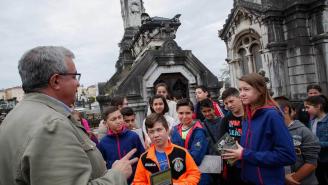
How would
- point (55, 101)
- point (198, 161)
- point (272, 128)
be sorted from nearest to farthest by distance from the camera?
1. point (55, 101)
2. point (272, 128)
3. point (198, 161)

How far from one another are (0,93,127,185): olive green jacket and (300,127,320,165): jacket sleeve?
279 cm

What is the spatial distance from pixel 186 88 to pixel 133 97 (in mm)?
2123

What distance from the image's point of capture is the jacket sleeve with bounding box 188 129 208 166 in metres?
4.07

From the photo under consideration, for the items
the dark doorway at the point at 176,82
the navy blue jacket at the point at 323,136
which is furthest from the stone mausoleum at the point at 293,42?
the navy blue jacket at the point at 323,136

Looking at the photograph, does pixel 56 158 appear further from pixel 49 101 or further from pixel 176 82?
pixel 176 82

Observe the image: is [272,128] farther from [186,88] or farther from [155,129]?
[186,88]

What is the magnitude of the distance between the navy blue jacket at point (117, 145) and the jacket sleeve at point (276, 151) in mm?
2006

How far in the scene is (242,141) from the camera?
3.34m

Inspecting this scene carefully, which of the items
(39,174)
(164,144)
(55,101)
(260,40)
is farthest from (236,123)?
(260,40)

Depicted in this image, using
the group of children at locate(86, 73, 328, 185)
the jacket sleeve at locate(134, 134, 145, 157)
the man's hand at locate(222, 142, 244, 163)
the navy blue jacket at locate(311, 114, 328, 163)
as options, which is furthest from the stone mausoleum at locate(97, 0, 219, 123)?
the man's hand at locate(222, 142, 244, 163)

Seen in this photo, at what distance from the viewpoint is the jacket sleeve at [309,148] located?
376 cm

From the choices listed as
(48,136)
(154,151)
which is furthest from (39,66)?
(154,151)

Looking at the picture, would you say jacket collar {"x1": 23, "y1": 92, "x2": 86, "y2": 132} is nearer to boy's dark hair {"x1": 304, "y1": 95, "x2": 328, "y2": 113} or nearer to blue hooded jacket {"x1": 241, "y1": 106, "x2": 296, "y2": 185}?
blue hooded jacket {"x1": 241, "y1": 106, "x2": 296, "y2": 185}

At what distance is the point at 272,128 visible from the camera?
297cm
